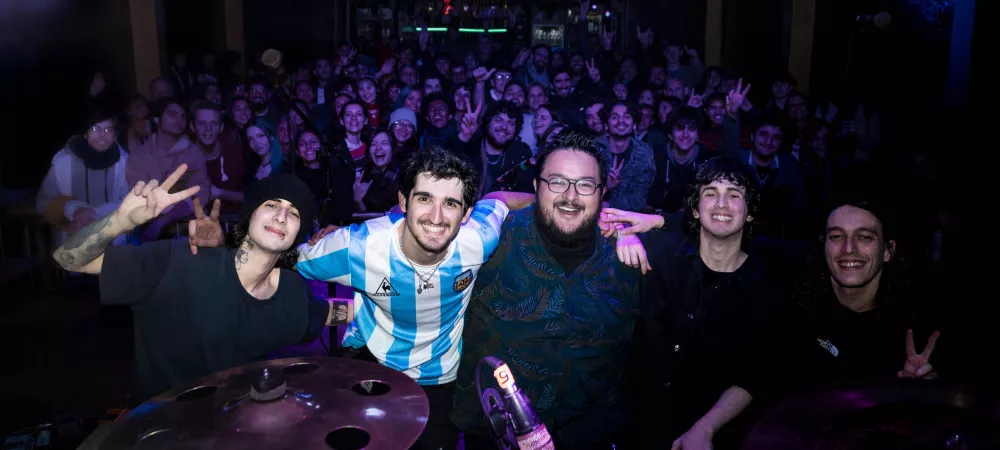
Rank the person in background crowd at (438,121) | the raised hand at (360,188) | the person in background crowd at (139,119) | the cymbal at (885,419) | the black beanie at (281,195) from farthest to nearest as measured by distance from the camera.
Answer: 1. the person in background crowd at (438,121)
2. the person in background crowd at (139,119)
3. the raised hand at (360,188)
4. the black beanie at (281,195)
5. the cymbal at (885,419)

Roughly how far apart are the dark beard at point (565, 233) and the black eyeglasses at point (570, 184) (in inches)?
2.9

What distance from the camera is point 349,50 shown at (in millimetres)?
11922

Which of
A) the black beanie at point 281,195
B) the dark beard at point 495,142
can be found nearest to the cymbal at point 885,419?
the black beanie at point 281,195

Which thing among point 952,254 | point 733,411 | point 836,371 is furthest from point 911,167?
point 733,411

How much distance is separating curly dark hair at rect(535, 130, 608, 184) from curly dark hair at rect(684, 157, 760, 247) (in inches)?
16.7

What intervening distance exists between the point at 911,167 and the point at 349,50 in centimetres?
943

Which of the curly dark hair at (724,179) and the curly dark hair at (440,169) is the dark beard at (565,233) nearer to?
the curly dark hair at (440,169)

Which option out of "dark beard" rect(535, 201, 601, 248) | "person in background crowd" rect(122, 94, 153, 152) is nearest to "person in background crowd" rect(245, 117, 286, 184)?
"person in background crowd" rect(122, 94, 153, 152)

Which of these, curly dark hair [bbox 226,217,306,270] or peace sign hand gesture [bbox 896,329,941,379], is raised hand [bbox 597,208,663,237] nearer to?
peace sign hand gesture [bbox 896,329,941,379]

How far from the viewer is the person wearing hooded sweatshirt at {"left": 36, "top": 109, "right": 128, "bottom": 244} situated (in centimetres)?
536

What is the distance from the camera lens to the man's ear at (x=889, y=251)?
2.74 meters

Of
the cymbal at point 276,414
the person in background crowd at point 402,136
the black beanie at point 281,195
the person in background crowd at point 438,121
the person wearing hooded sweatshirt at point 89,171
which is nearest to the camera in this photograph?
the cymbal at point 276,414

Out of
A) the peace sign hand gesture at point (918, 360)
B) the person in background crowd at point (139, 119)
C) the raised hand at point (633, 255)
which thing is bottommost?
the peace sign hand gesture at point (918, 360)

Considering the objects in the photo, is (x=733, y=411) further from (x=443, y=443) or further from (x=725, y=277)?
Result: (x=443, y=443)
